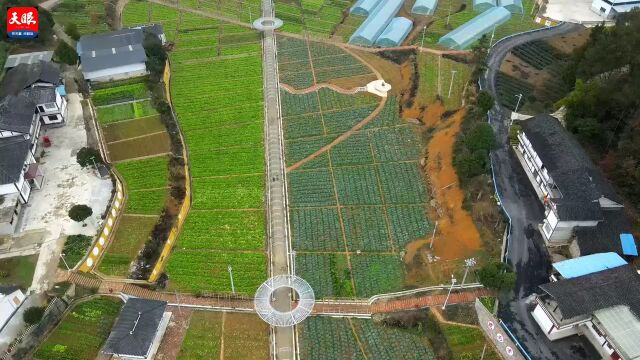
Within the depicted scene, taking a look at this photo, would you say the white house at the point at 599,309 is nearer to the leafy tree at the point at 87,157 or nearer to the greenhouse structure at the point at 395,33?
the leafy tree at the point at 87,157

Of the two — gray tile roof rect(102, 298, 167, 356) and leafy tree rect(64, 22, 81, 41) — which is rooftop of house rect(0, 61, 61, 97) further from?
gray tile roof rect(102, 298, 167, 356)

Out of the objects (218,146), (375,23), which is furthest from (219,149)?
(375,23)

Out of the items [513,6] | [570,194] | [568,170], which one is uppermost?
[513,6]

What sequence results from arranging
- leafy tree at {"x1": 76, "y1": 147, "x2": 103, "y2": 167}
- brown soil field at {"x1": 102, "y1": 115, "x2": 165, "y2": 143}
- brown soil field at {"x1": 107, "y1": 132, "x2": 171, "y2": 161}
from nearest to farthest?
1. leafy tree at {"x1": 76, "y1": 147, "x2": 103, "y2": 167}
2. brown soil field at {"x1": 107, "y1": 132, "x2": 171, "y2": 161}
3. brown soil field at {"x1": 102, "y1": 115, "x2": 165, "y2": 143}

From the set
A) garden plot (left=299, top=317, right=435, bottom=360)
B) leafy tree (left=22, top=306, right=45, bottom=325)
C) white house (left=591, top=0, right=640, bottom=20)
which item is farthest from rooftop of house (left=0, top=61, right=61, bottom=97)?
white house (left=591, top=0, right=640, bottom=20)

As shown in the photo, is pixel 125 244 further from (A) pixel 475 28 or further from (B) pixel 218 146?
(A) pixel 475 28

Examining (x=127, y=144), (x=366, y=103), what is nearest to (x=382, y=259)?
(x=366, y=103)

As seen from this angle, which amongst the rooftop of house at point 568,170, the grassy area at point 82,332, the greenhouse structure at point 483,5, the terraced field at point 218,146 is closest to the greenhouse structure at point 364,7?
the greenhouse structure at point 483,5
